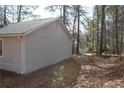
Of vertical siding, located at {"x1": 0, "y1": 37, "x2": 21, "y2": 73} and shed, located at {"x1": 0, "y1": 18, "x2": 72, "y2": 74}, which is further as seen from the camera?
vertical siding, located at {"x1": 0, "y1": 37, "x2": 21, "y2": 73}

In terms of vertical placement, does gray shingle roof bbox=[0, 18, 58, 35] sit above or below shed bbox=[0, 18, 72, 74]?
above

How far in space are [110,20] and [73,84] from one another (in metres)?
22.9

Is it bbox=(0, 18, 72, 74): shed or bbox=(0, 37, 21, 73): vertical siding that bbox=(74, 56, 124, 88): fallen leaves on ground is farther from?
bbox=(0, 37, 21, 73): vertical siding

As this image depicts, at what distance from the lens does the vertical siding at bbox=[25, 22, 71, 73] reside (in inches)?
416

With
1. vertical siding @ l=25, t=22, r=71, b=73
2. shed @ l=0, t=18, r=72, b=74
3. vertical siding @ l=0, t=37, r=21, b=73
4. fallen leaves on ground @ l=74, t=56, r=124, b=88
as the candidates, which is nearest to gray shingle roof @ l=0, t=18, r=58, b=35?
shed @ l=0, t=18, r=72, b=74

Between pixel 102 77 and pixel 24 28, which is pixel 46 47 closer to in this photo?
pixel 24 28

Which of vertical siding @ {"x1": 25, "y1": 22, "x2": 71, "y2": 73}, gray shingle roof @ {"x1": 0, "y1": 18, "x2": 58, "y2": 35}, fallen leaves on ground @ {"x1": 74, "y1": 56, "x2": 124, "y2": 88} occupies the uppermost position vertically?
gray shingle roof @ {"x1": 0, "y1": 18, "x2": 58, "y2": 35}

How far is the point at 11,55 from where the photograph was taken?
35.9ft

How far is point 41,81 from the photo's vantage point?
850 cm

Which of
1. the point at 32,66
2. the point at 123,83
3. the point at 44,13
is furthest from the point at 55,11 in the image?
the point at 123,83

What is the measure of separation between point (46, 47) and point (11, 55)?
2.44 m

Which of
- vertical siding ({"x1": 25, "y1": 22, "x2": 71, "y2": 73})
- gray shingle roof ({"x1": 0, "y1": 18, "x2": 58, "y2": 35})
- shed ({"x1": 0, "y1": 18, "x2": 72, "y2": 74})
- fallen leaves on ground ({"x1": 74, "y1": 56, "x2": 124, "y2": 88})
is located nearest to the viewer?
fallen leaves on ground ({"x1": 74, "y1": 56, "x2": 124, "y2": 88})

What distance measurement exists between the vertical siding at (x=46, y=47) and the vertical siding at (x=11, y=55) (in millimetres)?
578

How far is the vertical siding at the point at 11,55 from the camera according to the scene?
10461 millimetres
